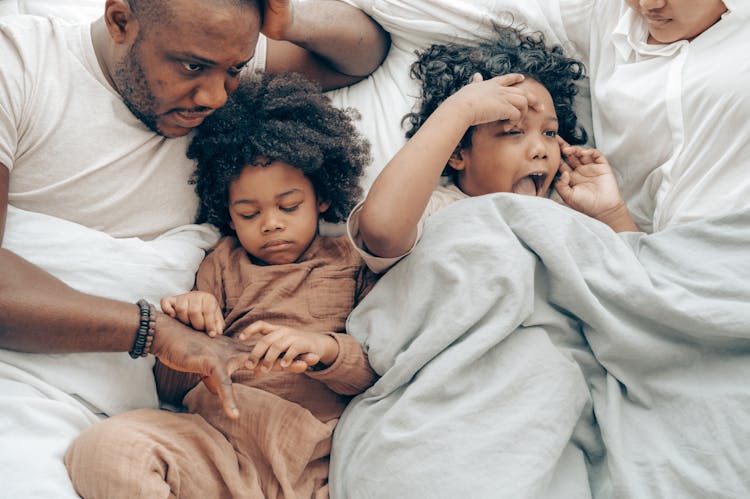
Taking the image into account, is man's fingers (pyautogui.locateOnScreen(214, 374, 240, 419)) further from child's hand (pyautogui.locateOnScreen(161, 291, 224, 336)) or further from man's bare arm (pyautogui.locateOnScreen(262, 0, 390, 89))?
man's bare arm (pyautogui.locateOnScreen(262, 0, 390, 89))

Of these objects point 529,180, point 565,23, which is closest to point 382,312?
point 529,180

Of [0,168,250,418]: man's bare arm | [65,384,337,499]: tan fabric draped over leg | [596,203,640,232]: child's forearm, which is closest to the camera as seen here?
[65,384,337,499]: tan fabric draped over leg

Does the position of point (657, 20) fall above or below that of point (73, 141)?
above

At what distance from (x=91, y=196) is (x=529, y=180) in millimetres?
1005

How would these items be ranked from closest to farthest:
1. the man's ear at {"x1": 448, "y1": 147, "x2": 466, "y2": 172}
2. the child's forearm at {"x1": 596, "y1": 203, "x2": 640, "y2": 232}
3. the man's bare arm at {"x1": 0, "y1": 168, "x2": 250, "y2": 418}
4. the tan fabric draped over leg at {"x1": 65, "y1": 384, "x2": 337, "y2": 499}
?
the tan fabric draped over leg at {"x1": 65, "y1": 384, "x2": 337, "y2": 499}
the man's bare arm at {"x1": 0, "y1": 168, "x2": 250, "y2": 418}
the child's forearm at {"x1": 596, "y1": 203, "x2": 640, "y2": 232}
the man's ear at {"x1": 448, "y1": 147, "x2": 466, "y2": 172}

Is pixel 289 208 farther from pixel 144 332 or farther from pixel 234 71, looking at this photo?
pixel 144 332

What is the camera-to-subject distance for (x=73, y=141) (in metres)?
1.53

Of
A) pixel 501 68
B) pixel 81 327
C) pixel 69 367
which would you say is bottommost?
pixel 69 367

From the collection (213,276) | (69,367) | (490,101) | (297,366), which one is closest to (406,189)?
(490,101)

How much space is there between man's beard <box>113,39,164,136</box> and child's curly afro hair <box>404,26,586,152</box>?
2.07 feet

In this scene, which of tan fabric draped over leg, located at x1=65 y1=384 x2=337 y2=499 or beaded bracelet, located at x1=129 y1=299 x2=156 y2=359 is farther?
beaded bracelet, located at x1=129 y1=299 x2=156 y2=359

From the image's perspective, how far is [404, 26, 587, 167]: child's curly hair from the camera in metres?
1.76

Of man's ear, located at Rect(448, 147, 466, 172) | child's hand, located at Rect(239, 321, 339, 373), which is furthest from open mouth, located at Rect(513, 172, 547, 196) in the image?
child's hand, located at Rect(239, 321, 339, 373)

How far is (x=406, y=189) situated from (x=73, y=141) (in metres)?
0.73
